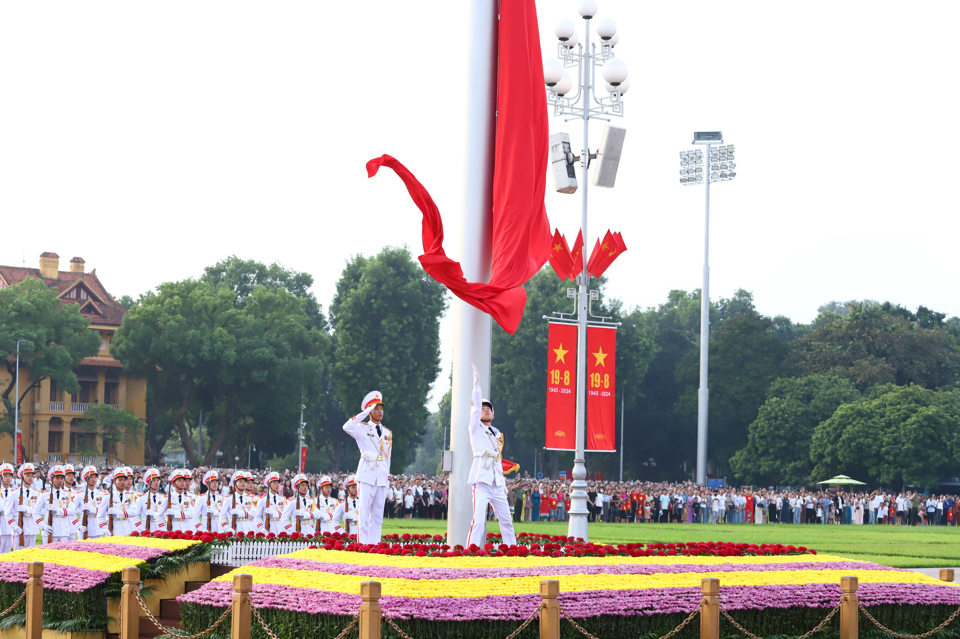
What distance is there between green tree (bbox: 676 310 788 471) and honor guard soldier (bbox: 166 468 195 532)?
178 ft

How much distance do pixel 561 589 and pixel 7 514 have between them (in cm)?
1090

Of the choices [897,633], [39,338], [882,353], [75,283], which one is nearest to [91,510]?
[897,633]

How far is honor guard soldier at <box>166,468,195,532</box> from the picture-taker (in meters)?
17.8

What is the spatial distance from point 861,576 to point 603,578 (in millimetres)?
3488

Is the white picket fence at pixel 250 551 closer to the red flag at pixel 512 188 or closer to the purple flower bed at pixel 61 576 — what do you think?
the purple flower bed at pixel 61 576

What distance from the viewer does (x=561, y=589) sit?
34.0ft

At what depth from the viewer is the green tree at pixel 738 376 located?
227 feet

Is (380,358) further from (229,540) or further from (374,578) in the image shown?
(374,578)

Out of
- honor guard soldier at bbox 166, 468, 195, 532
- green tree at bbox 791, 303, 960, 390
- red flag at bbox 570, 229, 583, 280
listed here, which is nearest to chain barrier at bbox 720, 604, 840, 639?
honor guard soldier at bbox 166, 468, 195, 532

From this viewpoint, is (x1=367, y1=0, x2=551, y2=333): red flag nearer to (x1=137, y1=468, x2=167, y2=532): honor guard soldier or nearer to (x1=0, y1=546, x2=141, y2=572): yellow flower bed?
(x1=0, y1=546, x2=141, y2=572): yellow flower bed

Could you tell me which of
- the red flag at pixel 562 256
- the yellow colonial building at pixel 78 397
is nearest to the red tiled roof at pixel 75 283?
the yellow colonial building at pixel 78 397

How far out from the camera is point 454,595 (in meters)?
9.80

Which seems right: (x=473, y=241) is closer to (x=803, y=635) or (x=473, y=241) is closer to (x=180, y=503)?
(x=803, y=635)

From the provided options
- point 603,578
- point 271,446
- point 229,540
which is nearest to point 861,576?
point 603,578
